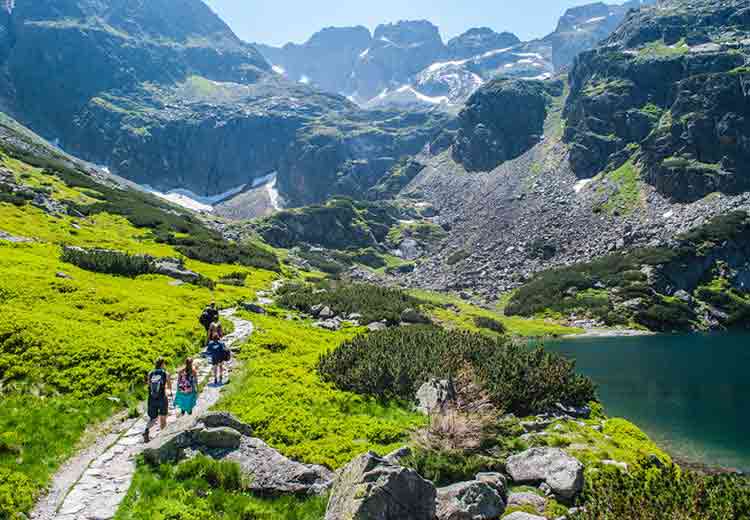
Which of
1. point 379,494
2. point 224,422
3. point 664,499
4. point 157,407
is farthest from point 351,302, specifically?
point 379,494

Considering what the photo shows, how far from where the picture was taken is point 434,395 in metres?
21.9

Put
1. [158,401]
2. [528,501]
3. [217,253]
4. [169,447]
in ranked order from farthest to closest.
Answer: [217,253], [158,401], [169,447], [528,501]

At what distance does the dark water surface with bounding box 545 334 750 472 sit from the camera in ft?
106

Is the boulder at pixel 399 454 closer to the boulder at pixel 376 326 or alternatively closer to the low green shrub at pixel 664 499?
the low green shrub at pixel 664 499

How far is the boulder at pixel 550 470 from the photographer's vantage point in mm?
15492

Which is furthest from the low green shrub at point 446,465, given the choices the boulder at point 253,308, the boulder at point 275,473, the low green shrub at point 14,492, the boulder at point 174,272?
the boulder at point 174,272

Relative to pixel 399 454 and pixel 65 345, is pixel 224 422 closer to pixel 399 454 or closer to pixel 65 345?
pixel 399 454

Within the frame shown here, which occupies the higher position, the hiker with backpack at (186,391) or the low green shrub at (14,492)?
the hiker with backpack at (186,391)

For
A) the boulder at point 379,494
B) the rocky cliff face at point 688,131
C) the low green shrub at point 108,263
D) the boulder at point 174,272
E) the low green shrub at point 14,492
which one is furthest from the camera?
the rocky cliff face at point 688,131

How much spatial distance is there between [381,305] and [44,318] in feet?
117

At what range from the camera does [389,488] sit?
11.8 metres

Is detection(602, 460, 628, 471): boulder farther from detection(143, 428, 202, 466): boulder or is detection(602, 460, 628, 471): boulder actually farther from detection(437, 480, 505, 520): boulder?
detection(143, 428, 202, 466): boulder

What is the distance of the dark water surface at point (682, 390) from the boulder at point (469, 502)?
2205 cm

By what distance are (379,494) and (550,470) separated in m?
7.37
